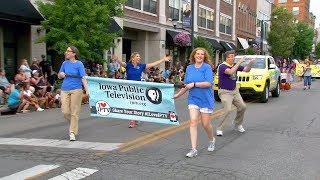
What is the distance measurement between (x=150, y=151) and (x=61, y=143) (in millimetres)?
1780

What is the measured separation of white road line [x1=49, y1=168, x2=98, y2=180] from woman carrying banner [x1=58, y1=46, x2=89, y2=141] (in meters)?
2.50

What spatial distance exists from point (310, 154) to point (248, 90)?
1005cm

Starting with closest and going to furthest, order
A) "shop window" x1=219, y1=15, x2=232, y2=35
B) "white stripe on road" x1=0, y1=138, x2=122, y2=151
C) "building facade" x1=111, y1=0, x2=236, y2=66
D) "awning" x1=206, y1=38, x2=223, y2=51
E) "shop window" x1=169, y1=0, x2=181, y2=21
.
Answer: "white stripe on road" x1=0, y1=138, x2=122, y2=151 < "building facade" x1=111, y1=0, x2=236, y2=66 < "shop window" x1=169, y1=0, x2=181, y2=21 < "awning" x1=206, y1=38, x2=223, y2=51 < "shop window" x1=219, y1=15, x2=232, y2=35

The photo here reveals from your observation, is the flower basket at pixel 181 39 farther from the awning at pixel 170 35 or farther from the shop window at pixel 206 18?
the shop window at pixel 206 18

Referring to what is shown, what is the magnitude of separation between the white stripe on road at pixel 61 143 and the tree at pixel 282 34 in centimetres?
5878

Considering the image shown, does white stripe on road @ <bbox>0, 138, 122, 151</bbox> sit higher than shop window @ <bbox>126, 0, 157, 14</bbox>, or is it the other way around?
shop window @ <bbox>126, 0, 157, 14</bbox>

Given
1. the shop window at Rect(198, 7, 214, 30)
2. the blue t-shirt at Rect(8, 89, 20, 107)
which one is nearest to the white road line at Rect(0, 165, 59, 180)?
the blue t-shirt at Rect(8, 89, 20, 107)

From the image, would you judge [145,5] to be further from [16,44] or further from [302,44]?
[302,44]

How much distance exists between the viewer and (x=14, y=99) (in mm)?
14805

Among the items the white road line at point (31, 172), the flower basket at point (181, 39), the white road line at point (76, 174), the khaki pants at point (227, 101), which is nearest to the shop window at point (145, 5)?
the flower basket at point (181, 39)

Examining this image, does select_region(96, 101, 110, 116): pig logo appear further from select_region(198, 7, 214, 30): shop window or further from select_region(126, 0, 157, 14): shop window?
select_region(198, 7, 214, 30): shop window

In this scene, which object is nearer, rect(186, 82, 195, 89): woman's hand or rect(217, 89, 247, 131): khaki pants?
rect(186, 82, 195, 89): woman's hand

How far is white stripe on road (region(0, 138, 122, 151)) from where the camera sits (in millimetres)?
8695

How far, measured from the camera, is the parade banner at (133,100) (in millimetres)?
8922
